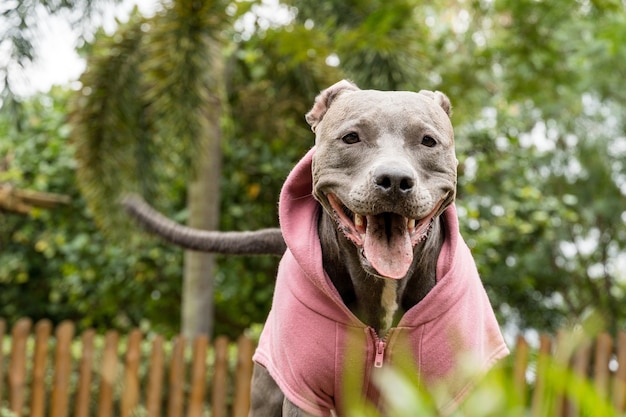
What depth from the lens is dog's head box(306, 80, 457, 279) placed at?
7.77 ft

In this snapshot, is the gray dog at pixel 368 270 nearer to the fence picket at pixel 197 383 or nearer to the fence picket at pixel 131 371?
the fence picket at pixel 197 383

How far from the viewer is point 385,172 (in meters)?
2.33

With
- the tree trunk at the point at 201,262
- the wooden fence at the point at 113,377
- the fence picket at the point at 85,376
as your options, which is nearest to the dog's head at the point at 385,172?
the wooden fence at the point at 113,377

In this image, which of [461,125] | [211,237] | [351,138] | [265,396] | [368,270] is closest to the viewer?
[368,270]

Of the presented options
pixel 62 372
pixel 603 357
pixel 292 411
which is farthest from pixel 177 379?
pixel 292 411

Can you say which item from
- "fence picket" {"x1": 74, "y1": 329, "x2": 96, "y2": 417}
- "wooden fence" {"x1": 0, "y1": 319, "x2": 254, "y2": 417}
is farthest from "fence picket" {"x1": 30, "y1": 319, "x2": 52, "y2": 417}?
"fence picket" {"x1": 74, "y1": 329, "x2": 96, "y2": 417}

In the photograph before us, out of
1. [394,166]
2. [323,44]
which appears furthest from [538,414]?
[323,44]

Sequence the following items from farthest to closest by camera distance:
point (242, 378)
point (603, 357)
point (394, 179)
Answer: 1. point (603, 357)
2. point (242, 378)
3. point (394, 179)

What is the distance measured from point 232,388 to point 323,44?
2.82m

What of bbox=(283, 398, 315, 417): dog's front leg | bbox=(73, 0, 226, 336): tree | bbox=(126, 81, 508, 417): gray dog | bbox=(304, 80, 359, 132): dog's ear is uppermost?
bbox=(73, 0, 226, 336): tree

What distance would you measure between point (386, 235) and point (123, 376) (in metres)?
4.52

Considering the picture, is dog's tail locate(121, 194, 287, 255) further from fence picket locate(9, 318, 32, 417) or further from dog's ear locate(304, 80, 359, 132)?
fence picket locate(9, 318, 32, 417)

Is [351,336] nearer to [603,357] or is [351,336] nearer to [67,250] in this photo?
[603,357]

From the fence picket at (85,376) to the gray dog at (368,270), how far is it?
12.1ft
